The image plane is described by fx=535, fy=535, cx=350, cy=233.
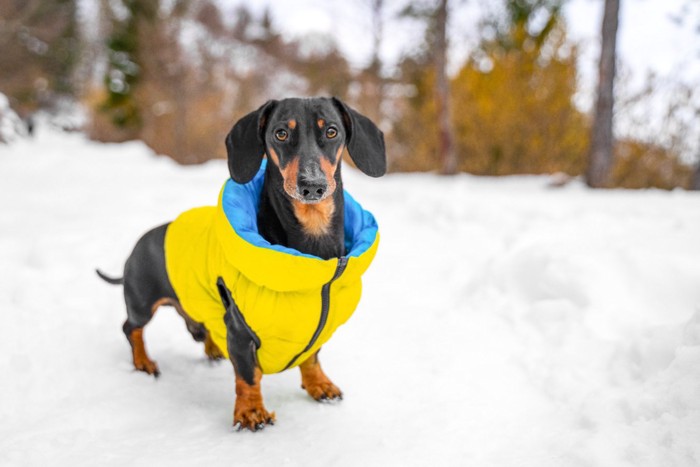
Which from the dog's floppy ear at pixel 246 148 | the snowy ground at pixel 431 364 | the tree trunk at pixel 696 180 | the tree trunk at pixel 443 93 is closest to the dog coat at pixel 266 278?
the dog's floppy ear at pixel 246 148

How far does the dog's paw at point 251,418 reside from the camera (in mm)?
2412

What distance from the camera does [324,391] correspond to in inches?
106

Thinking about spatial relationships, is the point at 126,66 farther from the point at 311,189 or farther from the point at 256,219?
the point at 311,189

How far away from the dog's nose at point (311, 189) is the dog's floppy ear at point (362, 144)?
39 centimetres

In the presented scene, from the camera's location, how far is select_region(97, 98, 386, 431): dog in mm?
2246

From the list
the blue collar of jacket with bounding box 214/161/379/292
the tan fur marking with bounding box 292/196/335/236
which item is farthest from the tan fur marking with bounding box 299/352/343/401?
the tan fur marking with bounding box 292/196/335/236

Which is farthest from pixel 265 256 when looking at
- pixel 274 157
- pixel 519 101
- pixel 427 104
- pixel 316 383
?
pixel 427 104

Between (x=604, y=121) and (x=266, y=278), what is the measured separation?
8.12 metres

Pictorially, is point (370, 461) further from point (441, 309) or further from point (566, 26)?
Result: point (566, 26)

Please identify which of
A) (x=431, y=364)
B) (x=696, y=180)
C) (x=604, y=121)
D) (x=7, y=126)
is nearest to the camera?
(x=431, y=364)

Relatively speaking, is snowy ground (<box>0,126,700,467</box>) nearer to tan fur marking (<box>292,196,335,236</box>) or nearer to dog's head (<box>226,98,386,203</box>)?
tan fur marking (<box>292,196,335,236</box>)

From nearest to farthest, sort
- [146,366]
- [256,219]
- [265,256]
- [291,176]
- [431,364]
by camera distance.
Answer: [265,256], [291,176], [256,219], [146,366], [431,364]

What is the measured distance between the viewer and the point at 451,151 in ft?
36.3

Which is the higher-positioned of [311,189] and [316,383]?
[311,189]
